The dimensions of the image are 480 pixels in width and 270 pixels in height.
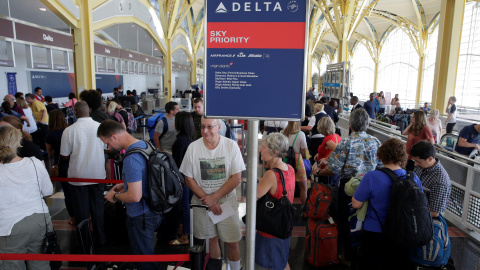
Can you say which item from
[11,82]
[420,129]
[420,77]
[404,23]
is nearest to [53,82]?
[11,82]

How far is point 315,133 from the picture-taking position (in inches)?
289

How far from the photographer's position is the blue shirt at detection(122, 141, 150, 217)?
2750 mm

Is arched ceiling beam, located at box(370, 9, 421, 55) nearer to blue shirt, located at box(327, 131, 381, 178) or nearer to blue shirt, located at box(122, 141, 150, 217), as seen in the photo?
blue shirt, located at box(327, 131, 381, 178)

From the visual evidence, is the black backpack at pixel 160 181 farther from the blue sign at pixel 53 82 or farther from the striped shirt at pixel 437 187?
the blue sign at pixel 53 82

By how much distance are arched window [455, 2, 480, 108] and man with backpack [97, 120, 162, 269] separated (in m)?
24.7

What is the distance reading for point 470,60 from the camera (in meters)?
22.0

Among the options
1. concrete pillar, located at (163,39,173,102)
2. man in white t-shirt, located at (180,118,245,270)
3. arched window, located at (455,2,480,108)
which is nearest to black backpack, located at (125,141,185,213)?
man in white t-shirt, located at (180,118,245,270)

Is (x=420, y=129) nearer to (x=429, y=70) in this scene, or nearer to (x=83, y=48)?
(x=83, y=48)

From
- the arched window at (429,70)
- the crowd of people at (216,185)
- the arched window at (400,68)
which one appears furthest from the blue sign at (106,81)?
the arched window at (429,70)

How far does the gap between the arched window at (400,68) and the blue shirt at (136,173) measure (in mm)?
34691

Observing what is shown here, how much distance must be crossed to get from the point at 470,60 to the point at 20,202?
2731cm

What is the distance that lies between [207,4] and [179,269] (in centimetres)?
293

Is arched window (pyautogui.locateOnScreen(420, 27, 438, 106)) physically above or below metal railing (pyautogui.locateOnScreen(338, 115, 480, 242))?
above

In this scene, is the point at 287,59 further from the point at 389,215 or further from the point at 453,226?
the point at 453,226
